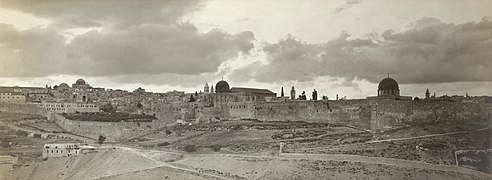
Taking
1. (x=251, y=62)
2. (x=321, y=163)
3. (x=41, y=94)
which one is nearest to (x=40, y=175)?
(x=41, y=94)

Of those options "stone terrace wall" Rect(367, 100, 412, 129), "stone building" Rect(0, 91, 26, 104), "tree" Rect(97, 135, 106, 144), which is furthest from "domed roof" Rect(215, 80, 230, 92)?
"stone building" Rect(0, 91, 26, 104)

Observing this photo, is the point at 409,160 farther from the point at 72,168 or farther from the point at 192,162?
the point at 72,168

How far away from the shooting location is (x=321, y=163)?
7.83m

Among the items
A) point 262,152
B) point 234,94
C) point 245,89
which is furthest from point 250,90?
point 262,152

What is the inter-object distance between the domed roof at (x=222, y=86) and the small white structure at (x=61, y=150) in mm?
2026

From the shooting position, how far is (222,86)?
842 centimetres

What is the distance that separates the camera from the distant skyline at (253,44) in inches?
311

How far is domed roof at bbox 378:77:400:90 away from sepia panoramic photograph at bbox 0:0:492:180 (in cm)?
2

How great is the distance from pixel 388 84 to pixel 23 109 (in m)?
4.93

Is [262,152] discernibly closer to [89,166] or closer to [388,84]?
[388,84]

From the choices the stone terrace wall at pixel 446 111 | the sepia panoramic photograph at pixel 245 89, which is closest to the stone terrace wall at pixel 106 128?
the sepia panoramic photograph at pixel 245 89

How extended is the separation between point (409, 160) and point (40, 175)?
4811 mm

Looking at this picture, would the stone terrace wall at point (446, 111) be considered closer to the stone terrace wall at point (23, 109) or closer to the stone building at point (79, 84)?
the stone building at point (79, 84)

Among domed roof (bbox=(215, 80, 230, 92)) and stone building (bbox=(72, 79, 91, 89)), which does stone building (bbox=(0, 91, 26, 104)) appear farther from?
domed roof (bbox=(215, 80, 230, 92))
